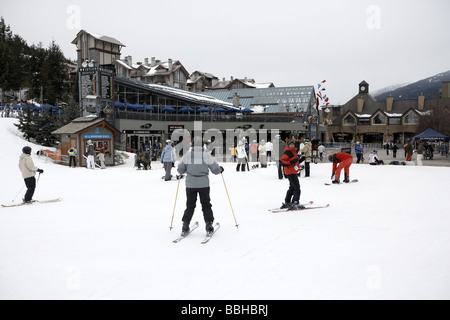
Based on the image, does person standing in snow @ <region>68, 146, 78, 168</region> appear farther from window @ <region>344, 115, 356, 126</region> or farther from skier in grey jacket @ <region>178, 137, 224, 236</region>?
window @ <region>344, 115, 356, 126</region>

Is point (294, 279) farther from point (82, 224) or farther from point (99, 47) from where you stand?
point (99, 47)

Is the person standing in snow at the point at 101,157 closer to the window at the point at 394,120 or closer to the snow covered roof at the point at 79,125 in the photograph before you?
the snow covered roof at the point at 79,125

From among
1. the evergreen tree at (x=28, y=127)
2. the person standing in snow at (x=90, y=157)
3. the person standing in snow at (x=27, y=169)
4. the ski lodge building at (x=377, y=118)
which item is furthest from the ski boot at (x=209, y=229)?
the ski lodge building at (x=377, y=118)

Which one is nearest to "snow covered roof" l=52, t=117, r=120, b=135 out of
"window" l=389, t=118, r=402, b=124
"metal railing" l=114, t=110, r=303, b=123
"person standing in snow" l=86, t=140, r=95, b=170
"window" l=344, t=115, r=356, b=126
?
"person standing in snow" l=86, t=140, r=95, b=170

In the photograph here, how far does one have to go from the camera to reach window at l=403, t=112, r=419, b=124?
49.5m

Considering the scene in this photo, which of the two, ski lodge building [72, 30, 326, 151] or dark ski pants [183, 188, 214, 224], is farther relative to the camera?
ski lodge building [72, 30, 326, 151]

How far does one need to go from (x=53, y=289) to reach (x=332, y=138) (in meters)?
55.7

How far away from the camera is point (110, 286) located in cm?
354

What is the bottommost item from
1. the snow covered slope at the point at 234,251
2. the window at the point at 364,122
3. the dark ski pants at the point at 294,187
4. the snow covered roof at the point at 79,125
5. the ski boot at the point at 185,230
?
the snow covered slope at the point at 234,251

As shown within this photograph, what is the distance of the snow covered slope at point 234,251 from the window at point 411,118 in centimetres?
4680

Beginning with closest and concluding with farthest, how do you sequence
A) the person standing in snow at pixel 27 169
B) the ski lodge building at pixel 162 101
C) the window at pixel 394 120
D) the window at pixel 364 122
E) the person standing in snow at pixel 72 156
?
the person standing in snow at pixel 27 169 → the person standing in snow at pixel 72 156 → the ski lodge building at pixel 162 101 → the window at pixel 394 120 → the window at pixel 364 122

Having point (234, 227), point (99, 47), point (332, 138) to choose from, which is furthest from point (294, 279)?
point (332, 138)

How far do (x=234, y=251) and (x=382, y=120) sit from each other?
53.7 meters

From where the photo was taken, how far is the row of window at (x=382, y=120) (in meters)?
50.0
